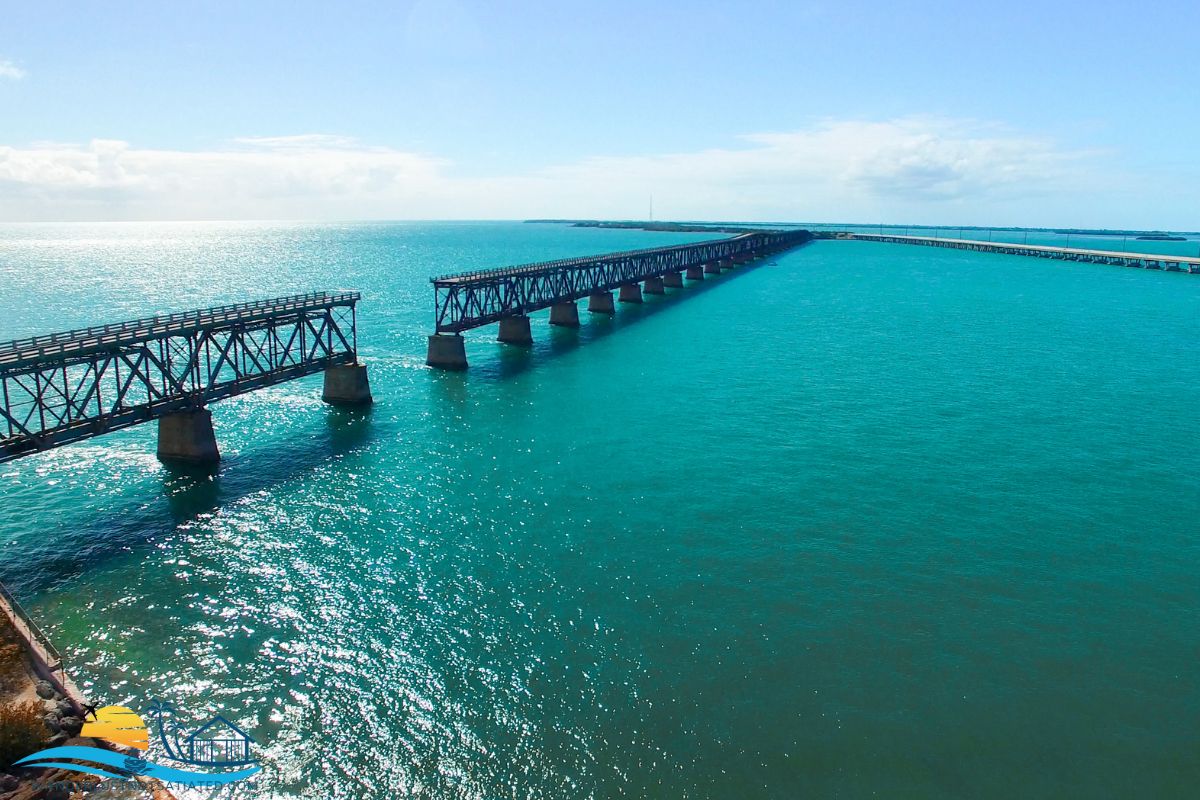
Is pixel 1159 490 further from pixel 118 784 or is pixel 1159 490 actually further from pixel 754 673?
pixel 118 784

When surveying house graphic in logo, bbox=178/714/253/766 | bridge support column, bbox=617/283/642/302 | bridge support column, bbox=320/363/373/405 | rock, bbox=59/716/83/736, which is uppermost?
bridge support column, bbox=617/283/642/302

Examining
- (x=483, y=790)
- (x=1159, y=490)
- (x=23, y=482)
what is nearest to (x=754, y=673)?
(x=483, y=790)

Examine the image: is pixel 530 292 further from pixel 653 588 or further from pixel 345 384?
pixel 653 588

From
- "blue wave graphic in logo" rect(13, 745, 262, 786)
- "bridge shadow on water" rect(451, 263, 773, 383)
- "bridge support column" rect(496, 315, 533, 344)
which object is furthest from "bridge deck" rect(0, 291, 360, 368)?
"bridge support column" rect(496, 315, 533, 344)

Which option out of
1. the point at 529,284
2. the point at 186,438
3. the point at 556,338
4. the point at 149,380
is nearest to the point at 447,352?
the point at 556,338

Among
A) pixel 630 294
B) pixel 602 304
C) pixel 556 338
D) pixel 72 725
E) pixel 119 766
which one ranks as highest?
pixel 630 294

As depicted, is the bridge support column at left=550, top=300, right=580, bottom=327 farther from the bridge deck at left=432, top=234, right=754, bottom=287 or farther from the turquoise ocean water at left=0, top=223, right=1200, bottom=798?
the turquoise ocean water at left=0, top=223, right=1200, bottom=798
